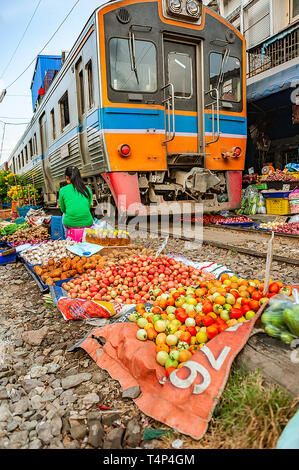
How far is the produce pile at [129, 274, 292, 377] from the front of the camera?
6.75 feet

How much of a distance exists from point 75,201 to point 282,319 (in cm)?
453

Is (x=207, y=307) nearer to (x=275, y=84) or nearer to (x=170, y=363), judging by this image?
(x=170, y=363)

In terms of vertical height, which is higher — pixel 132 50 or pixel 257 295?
pixel 132 50

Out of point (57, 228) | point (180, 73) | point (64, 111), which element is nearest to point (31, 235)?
point (57, 228)

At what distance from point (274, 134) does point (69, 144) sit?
796 cm

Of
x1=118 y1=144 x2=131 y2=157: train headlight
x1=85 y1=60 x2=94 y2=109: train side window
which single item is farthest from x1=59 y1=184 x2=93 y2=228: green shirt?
x1=85 y1=60 x2=94 y2=109: train side window

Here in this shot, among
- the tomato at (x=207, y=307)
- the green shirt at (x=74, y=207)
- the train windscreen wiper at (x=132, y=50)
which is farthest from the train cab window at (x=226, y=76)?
the tomato at (x=207, y=307)

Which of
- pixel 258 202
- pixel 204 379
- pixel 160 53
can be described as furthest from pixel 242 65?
pixel 204 379

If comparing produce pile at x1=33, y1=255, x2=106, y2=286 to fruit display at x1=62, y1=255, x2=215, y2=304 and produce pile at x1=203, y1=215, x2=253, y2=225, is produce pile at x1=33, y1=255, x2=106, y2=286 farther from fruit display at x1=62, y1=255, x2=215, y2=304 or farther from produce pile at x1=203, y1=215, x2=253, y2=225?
produce pile at x1=203, y1=215, x2=253, y2=225

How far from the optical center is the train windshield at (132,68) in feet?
21.1

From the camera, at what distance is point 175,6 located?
6.75m

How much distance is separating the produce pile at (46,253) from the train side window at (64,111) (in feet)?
15.5

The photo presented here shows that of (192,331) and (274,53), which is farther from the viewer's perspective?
(274,53)

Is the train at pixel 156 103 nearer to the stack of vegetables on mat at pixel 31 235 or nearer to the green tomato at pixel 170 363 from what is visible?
the stack of vegetables on mat at pixel 31 235
